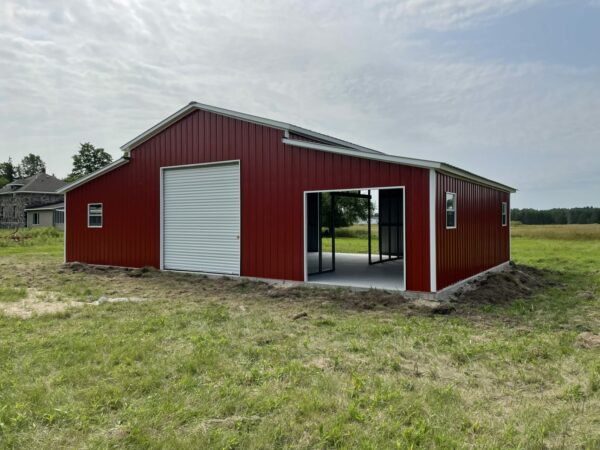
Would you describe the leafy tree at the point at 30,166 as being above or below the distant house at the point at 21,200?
above

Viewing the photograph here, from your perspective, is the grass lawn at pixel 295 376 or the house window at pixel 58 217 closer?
the grass lawn at pixel 295 376

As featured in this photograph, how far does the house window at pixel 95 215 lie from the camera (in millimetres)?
13284

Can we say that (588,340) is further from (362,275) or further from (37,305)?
(37,305)

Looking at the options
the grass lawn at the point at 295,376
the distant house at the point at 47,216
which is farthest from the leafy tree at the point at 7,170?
the grass lawn at the point at 295,376

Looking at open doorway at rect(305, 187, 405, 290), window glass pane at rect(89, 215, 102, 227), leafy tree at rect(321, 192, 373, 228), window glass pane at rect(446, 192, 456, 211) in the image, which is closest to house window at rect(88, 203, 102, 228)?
window glass pane at rect(89, 215, 102, 227)

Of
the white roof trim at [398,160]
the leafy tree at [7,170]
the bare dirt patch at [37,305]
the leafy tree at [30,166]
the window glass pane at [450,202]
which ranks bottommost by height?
the bare dirt patch at [37,305]

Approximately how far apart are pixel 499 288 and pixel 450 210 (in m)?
2.01

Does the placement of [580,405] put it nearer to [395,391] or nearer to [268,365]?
[395,391]

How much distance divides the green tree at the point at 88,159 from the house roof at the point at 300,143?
54925 mm

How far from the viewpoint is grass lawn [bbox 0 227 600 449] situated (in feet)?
9.64

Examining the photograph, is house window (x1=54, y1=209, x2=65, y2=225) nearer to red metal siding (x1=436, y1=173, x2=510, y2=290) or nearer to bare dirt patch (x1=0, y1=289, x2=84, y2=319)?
bare dirt patch (x1=0, y1=289, x2=84, y2=319)

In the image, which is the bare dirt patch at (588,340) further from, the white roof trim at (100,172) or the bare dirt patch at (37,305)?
the white roof trim at (100,172)

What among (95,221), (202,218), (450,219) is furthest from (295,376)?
(95,221)

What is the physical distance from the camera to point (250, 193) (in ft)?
33.5
